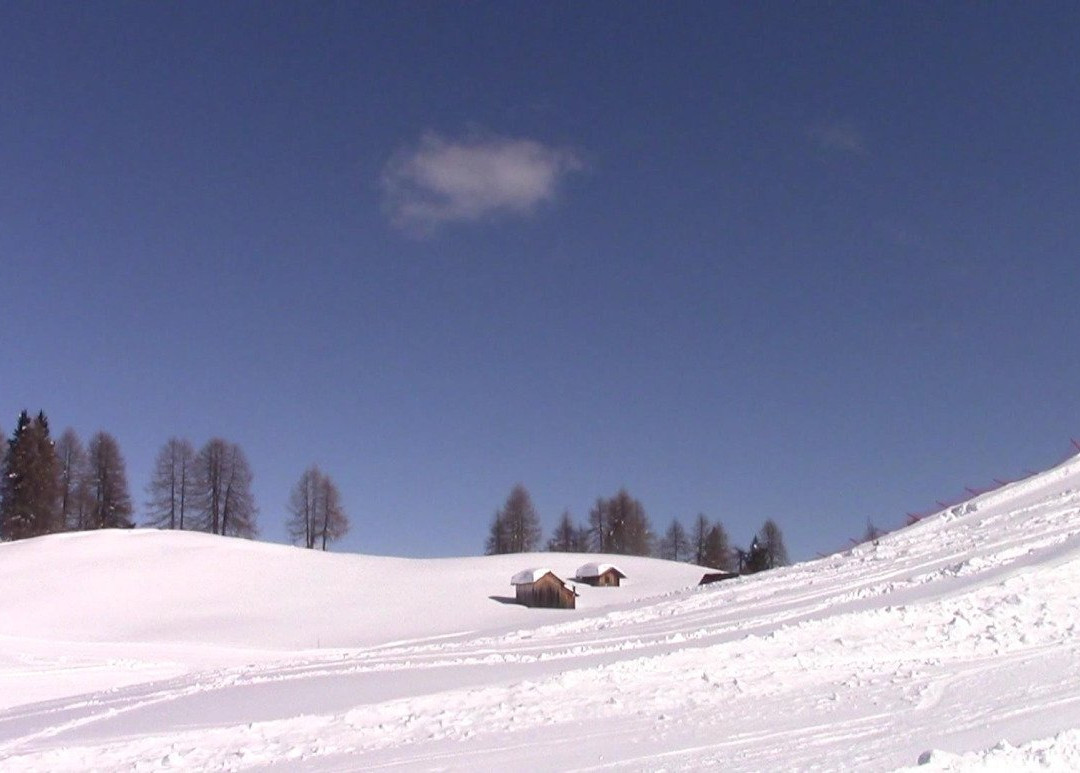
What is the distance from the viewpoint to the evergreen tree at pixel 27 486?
66.4 metres

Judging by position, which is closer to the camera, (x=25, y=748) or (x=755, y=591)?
(x=25, y=748)

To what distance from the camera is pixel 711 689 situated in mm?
10711

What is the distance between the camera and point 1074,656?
34.5ft

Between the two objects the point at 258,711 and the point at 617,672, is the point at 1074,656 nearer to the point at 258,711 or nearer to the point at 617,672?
the point at 617,672

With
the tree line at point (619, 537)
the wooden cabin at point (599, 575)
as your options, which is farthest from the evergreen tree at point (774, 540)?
the wooden cabin at point (599, 575)

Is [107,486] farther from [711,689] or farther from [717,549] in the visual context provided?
[711,689]

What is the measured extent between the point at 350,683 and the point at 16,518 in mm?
62385

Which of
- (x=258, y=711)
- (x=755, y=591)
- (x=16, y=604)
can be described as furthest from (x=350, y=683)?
(x=16, y=604)

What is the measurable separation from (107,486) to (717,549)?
50516 millimetres

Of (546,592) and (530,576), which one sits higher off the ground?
(530,576)

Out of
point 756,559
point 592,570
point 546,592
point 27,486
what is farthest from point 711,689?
point 27,486

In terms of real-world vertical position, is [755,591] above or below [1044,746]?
above

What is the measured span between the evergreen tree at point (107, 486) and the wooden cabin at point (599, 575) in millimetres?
36784

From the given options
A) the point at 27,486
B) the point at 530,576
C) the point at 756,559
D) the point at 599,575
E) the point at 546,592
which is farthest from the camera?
the point at 27,486
